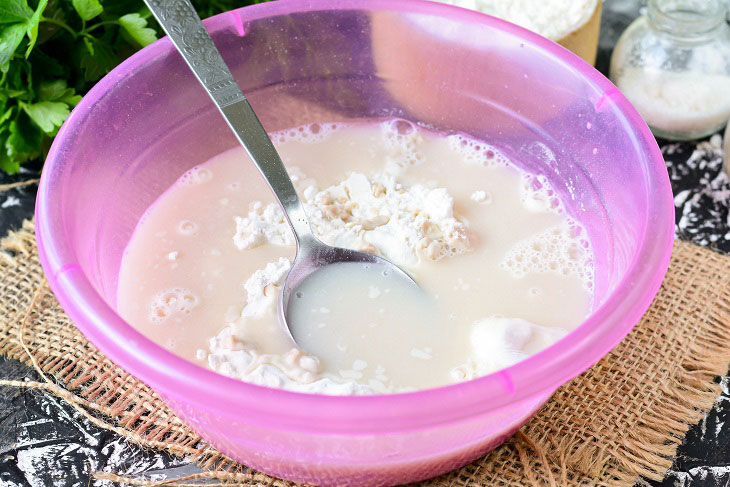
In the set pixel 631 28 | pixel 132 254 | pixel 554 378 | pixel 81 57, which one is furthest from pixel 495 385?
pixel 631 28

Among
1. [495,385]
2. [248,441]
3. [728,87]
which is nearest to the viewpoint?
[495,385]

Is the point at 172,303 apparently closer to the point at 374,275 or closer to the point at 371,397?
the point at 374,275

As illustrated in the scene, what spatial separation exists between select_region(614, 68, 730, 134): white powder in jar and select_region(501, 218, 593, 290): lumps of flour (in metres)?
0.46

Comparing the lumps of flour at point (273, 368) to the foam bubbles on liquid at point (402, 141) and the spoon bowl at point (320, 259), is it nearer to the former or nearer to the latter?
the spoon bowl at point (320, 259)

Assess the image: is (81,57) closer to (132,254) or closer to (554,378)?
(132,254)

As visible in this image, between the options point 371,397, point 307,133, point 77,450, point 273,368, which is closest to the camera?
point 371,397

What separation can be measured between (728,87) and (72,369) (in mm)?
1376

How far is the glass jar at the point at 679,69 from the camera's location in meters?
1.71

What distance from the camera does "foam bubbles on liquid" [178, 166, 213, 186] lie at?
1483 mm

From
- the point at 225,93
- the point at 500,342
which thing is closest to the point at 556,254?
the point at 500,342

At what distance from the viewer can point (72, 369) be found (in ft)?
4.42

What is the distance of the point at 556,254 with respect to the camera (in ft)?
4.42

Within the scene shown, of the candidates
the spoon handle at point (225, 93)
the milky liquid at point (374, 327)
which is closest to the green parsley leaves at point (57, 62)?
the spoon handle at point (225, 93)

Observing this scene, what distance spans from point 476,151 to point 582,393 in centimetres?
48
